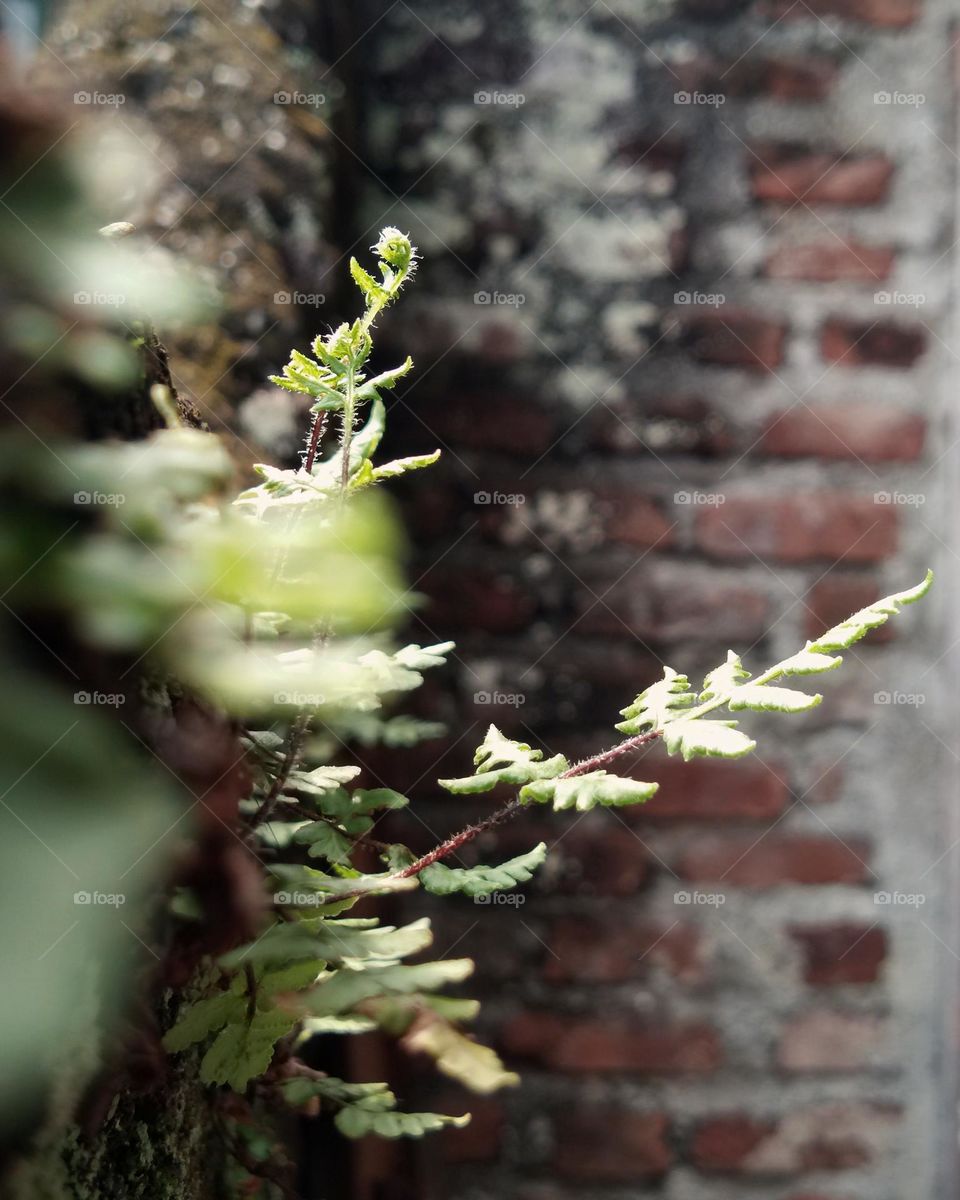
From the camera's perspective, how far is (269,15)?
719mm

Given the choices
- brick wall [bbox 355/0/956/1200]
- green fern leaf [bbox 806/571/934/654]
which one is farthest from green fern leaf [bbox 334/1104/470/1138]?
brick wall [bbox 355/0/956/1200]

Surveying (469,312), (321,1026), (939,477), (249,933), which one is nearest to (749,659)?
(939,477)

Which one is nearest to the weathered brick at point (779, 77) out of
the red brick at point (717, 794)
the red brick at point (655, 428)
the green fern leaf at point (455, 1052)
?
the red brick at point (655, 428)

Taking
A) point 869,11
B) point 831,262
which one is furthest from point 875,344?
point 869,11

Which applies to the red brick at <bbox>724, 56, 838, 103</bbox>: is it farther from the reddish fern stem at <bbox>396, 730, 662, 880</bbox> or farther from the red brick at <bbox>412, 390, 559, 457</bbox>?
the reddish fern stem at <bbox>396, 730, 662, 880</bbox>

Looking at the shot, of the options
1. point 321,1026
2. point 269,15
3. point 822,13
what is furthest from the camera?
point 822,13

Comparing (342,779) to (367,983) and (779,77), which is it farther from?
(779,77)

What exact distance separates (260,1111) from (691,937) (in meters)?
0.47

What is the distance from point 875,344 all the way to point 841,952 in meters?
0.56

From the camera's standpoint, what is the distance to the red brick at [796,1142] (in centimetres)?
83

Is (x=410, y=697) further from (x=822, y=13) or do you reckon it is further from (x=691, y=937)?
(x=822, y=13)

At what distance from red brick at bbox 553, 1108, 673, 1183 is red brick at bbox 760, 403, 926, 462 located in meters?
0.62

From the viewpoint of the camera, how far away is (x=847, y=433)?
85 cm

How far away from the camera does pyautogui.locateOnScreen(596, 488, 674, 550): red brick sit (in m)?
0.84
